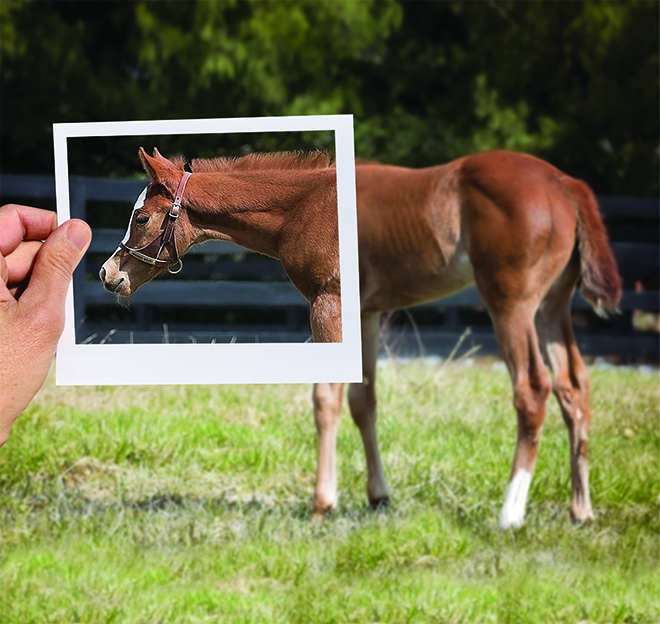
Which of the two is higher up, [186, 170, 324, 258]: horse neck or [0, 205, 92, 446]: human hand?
[186, 170, 324, 258]: horse neck

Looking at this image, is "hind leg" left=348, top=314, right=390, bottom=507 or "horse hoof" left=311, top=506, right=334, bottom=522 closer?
"horse hoof" left=311, top=506, right=334, bottom=522

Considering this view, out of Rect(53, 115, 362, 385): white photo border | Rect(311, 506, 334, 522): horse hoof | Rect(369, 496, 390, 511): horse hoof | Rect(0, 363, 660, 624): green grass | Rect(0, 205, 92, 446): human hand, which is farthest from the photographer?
Rect(369, 496, 390, 511): horse hoof

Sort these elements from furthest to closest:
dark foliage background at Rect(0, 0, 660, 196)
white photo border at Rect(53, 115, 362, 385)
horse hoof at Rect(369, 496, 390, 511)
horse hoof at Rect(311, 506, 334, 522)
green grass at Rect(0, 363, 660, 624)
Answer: dark foliage background at Rect(0, 0, 660, 196) < horse hoof at Rect(369, 496, 390, 511) < horse hoof at Rect(311, 506, 334, 522) < green grass at Rect(0, 363, 660, 624) < white photo border at Rect(53, 115, 362, 385)

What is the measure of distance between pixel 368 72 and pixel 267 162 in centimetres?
559

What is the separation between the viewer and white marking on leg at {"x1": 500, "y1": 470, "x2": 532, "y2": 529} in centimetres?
261

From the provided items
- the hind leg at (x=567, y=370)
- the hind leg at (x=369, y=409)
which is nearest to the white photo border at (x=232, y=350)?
the hind leg at (x=369, y=409)

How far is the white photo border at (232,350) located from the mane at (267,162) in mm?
62

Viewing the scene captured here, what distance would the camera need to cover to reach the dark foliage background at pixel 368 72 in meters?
5.89

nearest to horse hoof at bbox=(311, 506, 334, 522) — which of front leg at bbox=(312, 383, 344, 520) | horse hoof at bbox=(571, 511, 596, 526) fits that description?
front leg at bbox=(312, 383, 344, 520)

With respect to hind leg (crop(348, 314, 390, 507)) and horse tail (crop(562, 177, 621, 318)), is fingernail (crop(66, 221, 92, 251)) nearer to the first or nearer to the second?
hind leg (crop(348, 314, 390, 507))

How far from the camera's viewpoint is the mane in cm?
121

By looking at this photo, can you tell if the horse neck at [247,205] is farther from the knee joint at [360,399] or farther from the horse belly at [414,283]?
the knee joint at [360,399]

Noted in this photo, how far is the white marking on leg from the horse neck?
67.4 inches

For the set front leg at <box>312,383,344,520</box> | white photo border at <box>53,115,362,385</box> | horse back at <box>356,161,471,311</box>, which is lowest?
front leg at <box>312,383,344,520</box>
